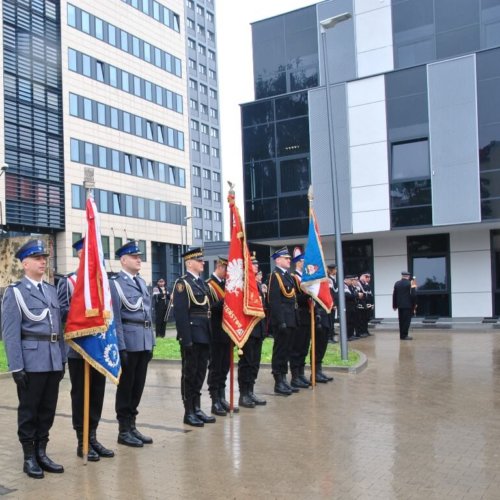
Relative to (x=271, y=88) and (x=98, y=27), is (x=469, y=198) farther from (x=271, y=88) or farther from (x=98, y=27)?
(x=98, y=27)

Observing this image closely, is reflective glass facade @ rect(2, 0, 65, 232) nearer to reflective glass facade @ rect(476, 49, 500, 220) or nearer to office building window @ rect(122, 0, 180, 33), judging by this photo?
office building window @ rect(122, 0, 180, 33)

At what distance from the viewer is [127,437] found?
22.3ft

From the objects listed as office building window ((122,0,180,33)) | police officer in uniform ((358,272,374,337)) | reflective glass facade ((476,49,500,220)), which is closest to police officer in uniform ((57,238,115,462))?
police officer in uniform ((358,272,374,337))

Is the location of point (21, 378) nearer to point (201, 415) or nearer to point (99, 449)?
point (99, 449)

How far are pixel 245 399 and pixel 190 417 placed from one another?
1299 millimetres

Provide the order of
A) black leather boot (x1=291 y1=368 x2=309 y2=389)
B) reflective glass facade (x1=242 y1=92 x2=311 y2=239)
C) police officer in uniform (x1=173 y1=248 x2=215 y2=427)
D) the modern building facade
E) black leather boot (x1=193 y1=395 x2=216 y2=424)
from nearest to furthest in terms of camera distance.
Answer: police officer in uniform (x1=173 y1=248 x2=215 y2=427)
black leather boot (x1=193 y1=395 x2=216 y2=424)
black leather boot (x1=291 y1=368 x2=309 y2=389)
the modern building facade
reflective glass facade (x1=242 y1=92 x2=311 y2=239)

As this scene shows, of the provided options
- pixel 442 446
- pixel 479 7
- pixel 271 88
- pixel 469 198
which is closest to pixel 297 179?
pixel 271 88

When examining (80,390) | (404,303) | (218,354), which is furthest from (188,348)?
(404,303)

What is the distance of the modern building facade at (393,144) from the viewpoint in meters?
22.8

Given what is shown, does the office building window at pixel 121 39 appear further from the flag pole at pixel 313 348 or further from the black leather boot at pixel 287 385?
the black leather boot at pixel 287 385

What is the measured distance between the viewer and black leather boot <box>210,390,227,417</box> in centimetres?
820

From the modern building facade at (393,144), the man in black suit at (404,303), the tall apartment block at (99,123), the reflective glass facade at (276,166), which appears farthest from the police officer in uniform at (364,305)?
the tall apartment block at (99,123)

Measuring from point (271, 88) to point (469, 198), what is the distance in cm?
1018

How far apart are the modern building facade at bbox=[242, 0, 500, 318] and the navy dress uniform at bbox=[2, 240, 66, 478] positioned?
19145mm
